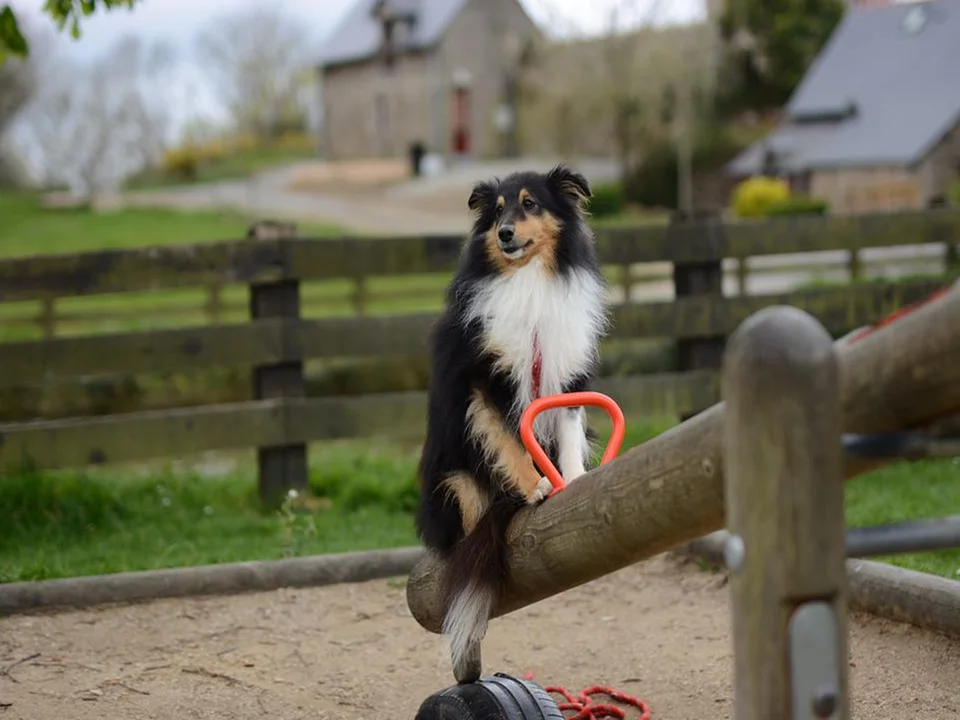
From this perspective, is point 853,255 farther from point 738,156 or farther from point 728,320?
point 738,156

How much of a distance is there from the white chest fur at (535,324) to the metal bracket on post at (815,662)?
1.44 meters

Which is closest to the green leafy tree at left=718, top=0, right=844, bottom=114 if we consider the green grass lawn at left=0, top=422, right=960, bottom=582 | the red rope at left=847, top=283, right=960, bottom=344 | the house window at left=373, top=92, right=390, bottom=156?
the house window at left=373, top=92, right=390, bottom=156

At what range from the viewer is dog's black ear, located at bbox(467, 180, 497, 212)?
11.7ft

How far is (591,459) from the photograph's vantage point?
12.4 feet

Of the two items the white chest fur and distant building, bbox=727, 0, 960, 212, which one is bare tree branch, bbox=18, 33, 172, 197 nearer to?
distant building, bbox=727, 0, 960, 212

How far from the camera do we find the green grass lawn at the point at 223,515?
549 cm

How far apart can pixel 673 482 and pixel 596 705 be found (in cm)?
174

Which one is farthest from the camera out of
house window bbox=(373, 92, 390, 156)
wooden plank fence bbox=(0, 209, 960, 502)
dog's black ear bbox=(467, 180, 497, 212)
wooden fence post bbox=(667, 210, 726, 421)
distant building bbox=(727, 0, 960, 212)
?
house window bbox=(373, 92, 390, 156)

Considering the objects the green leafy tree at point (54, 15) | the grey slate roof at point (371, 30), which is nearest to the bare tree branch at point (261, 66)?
the grey slate roof at point (371, 30)

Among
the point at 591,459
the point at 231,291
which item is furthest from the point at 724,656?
the point at 231,291

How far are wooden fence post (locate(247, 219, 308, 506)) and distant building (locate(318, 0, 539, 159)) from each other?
37.2 metres

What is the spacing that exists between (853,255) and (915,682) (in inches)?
223

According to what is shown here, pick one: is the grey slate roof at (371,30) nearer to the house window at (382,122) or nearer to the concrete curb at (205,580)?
the house window at (382,122)

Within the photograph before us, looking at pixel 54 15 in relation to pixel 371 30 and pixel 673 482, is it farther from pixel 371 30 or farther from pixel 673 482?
pixel 371 30
